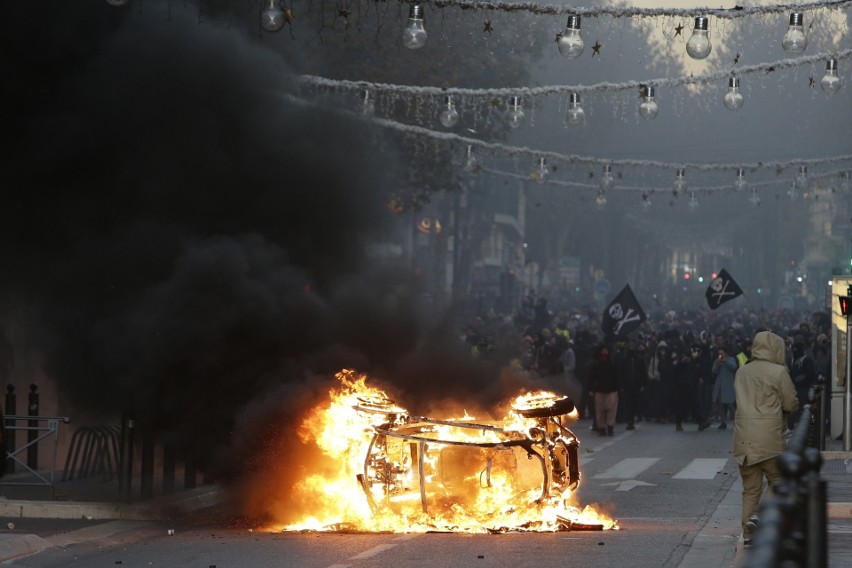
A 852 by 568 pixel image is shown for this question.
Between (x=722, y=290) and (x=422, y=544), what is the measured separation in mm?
18855

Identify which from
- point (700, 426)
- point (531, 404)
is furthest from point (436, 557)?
point (700, 426)

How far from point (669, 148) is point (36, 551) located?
76279 millimetres

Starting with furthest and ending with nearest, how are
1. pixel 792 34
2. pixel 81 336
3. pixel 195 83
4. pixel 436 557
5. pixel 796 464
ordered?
pixel 195 83 → pixel 81 336 → pixel 792 34 → pixel 436 557 → pixel 796 464

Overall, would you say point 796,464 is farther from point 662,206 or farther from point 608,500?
point 662,206

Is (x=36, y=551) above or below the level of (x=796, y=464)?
below

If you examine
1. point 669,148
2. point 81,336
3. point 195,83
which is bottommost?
point 81,336

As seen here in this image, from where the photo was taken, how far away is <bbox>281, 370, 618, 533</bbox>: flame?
1071 centimetres

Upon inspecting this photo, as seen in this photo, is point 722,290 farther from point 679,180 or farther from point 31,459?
point 31,459

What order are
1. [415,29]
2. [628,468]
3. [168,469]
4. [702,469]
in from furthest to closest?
[628,468], [702,469], [168,469], [415,29]

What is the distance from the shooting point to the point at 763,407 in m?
9.80

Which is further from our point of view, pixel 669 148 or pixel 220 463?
pixel 669 148

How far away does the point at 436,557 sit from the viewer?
383 inches

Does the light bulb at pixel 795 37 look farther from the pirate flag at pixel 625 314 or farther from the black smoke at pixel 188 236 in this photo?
the pirate flag at pixel 625 314

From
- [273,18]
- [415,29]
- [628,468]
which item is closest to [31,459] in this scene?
[273,18]
